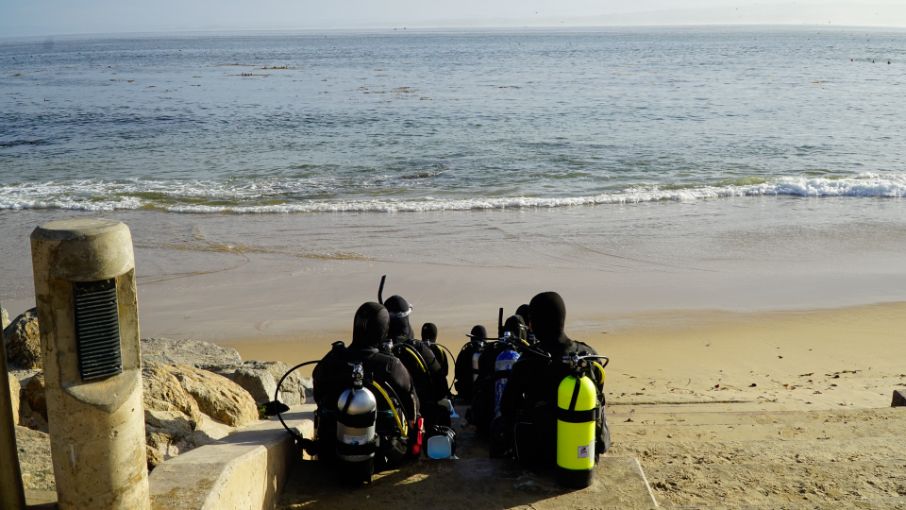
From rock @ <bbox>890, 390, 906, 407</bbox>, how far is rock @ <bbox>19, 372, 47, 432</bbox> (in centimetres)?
582

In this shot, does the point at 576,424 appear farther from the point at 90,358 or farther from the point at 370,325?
the point at 90,358

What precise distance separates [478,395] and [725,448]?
1.54 meters

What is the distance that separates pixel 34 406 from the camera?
5.12 meters

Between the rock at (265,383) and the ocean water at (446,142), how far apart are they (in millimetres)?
9456

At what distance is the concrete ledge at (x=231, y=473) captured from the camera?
12.0 feet

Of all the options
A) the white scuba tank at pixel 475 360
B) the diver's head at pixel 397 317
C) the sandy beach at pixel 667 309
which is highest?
the diver's head at pixel 397 317

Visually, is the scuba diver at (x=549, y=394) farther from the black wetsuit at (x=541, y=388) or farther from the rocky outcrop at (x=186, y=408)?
the rocky outcrop at (x=186, y=408)

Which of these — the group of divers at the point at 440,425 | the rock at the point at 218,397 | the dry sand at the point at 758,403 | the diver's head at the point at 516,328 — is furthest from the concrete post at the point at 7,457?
the diver's head at the point at 516,328

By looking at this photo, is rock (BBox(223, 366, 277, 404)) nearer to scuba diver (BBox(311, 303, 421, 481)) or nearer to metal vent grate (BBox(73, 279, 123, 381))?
scuba diver (BBox(311, 303, 421, 481))

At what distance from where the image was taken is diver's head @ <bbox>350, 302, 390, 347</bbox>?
495cm

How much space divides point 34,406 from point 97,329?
7.51 feet

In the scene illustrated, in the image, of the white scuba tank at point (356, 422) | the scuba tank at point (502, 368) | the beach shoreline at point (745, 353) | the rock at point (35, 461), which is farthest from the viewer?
the beach shoreline at point (745, 353)

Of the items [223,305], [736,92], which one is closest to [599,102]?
[736,92]

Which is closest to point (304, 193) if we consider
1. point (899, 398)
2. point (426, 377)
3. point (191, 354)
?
point (191, 354)
